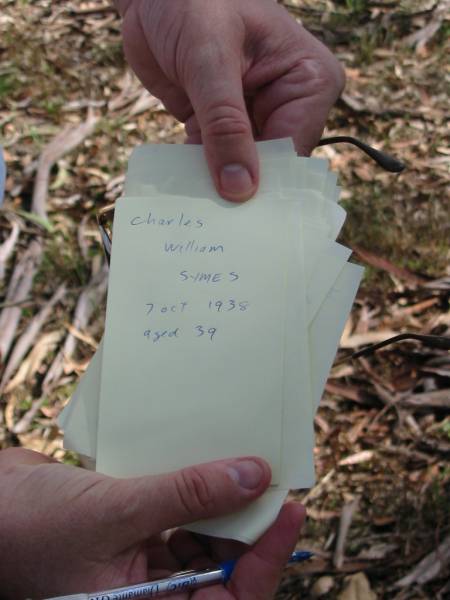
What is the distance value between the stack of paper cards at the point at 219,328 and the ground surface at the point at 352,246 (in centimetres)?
45

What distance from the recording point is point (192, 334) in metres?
0.79

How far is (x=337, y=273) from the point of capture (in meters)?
0.80

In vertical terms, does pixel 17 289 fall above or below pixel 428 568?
above

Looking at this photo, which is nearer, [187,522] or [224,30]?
[187,522]

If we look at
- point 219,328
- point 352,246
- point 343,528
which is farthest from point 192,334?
point 352,246

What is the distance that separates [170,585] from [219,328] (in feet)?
1.07

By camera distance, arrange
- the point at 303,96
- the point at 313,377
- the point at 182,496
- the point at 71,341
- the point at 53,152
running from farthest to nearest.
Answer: the point at 53,152, the point at 71,341, the point at 303,96, the point at 313,377, the point at 182,496

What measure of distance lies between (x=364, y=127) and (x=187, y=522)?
1254 millimetres

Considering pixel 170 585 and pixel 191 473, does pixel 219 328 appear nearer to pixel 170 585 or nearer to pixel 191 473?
pixel 191 473

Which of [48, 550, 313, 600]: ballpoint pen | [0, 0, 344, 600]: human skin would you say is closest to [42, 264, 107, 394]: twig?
[0, 0, 344, 600]: human skin

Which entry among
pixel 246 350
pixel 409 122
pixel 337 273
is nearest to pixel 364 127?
pixel 409 122

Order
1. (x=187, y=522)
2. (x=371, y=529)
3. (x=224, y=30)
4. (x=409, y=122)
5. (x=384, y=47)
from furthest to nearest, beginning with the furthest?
1. (x=384, y=47)
2. (x=409, y=122)
3. (x=371, y=529)
4. (x=224, y=30)
5. (x=187, y=522)

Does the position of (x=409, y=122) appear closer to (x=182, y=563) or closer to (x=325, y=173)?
(x=325, y=173)

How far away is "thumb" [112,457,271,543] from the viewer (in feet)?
2.15
